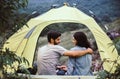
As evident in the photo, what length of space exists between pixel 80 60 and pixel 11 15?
2.05 meters

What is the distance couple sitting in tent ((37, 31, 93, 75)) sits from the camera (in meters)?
5.42

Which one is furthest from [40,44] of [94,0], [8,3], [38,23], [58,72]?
[8,3]

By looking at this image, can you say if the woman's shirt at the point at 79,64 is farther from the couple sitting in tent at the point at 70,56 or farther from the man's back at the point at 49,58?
the man's back at the point at 49,58

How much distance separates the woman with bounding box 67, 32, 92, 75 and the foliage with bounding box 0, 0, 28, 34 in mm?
1867

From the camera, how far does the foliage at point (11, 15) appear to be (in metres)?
3.56

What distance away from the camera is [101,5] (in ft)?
33.3

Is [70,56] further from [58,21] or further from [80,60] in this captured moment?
[58,21]

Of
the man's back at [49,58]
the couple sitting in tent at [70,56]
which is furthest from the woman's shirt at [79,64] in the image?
the man's back at [49,58]

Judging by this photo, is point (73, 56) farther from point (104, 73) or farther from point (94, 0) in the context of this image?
point (94, 0)

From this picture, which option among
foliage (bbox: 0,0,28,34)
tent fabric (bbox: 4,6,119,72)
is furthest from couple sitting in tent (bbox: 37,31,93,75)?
foliage (bbox: 0,0,28,34)

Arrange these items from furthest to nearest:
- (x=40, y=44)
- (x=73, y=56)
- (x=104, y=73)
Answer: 1. (x=40, y=44)
2. (x=73, y=56)
3. (x=104, y=73)

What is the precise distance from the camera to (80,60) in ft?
17.9

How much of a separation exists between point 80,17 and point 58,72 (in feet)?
4.30

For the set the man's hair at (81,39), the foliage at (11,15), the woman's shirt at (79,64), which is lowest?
the woman's shirt at (79,64)
